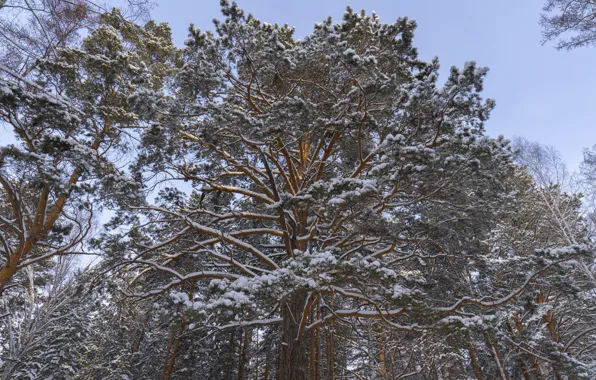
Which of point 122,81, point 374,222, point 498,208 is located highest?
point 122,81

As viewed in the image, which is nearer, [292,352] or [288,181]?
[292,352]

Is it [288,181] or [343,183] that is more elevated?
[288,181]

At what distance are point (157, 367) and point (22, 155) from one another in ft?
38.9

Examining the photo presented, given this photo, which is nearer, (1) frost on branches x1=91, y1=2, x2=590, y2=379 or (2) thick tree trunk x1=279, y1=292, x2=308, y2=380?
(1) frost on branches x1=91, y1=2, x2=590, y2=379

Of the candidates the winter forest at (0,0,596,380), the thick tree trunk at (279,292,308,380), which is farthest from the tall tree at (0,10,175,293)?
the thick tree trunk at (279,292,308,380)

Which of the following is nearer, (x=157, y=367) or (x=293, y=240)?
(x=293, y=240)

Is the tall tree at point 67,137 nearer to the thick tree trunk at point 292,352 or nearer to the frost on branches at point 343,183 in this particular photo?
the frost on branches at point 343,183

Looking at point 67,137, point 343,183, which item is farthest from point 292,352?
point 67,137

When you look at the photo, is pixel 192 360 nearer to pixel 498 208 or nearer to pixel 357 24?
pixel 498 208

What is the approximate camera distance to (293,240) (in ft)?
22.1

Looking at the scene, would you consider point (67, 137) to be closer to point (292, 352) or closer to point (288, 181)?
point (288, 181)

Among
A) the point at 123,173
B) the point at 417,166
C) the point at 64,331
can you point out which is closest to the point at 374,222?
the point at 417,166

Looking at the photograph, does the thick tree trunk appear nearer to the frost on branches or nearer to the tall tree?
the frost on branches

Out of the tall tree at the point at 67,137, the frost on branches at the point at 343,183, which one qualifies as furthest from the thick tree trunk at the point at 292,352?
the tall tree at the point at 67,137
